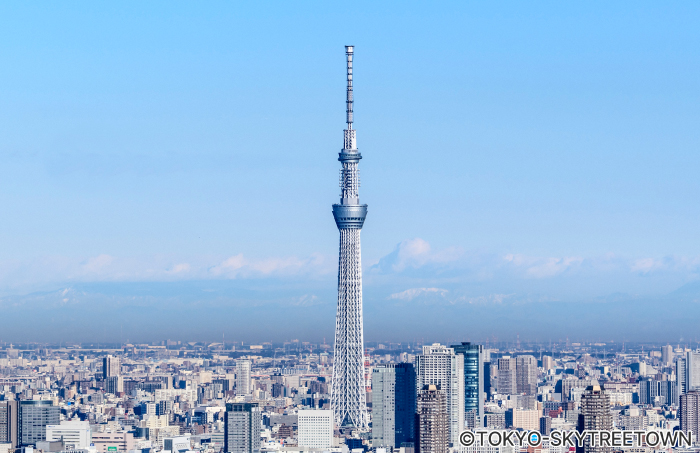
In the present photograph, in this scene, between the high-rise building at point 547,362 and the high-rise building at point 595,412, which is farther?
the high-rise building at point 547,362

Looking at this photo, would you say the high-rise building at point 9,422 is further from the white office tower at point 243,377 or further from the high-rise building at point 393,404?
the white office tower at point 243,377

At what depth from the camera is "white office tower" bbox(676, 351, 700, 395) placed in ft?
223

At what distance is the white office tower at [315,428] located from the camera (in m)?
52.6

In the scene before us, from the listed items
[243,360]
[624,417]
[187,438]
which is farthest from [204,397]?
[624,417]

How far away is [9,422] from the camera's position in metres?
51.8

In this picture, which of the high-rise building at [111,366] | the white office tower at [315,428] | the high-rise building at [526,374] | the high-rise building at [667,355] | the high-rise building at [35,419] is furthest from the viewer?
the high-rise building at [111,366]

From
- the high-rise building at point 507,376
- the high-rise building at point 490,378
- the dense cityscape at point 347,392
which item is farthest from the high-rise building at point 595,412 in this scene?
the high-rise building at point 507,376

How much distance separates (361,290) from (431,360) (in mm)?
4234

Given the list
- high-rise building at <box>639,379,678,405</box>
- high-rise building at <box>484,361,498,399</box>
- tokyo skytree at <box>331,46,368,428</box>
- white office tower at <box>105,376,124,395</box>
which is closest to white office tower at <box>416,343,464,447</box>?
tokyo skytree at <box>331,46,368,428</box>

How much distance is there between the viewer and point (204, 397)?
71.8 metres

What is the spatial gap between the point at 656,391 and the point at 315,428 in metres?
21.0

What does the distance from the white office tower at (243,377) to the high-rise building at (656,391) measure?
64.9 feet

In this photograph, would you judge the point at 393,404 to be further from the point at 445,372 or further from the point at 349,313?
the point at 349,313

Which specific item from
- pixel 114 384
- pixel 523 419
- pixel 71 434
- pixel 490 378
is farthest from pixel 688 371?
pixel 71 434
